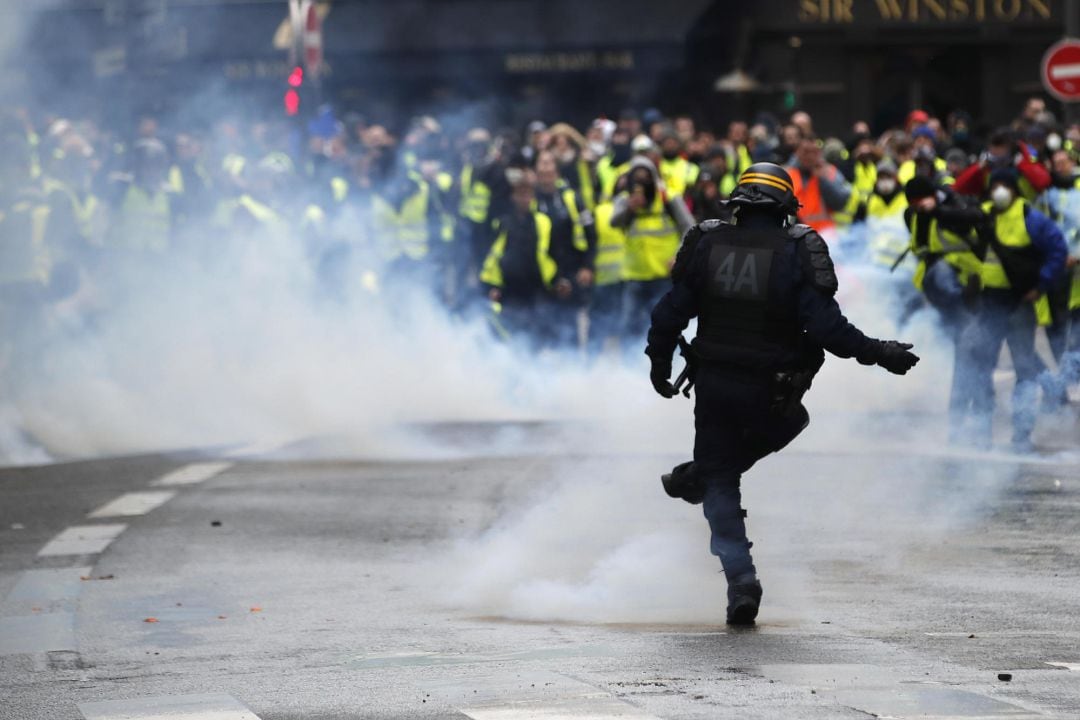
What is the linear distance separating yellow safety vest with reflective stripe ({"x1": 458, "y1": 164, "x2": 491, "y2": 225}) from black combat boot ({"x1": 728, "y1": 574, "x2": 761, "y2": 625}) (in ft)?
38.6

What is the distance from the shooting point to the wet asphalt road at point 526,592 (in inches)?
272

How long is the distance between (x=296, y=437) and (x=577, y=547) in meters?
5.74

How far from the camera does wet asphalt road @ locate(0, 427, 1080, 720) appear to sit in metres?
6.92

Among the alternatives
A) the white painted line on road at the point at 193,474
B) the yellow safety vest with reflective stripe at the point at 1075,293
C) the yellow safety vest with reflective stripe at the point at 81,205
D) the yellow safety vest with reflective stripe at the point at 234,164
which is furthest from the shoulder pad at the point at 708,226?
the yellow safety vest with reflective stripe at the point at 234,164

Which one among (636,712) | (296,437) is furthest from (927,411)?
(636,712)

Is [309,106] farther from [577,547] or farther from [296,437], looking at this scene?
[577,547]

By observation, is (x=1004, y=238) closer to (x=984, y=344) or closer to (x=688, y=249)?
(x=984, y=344)

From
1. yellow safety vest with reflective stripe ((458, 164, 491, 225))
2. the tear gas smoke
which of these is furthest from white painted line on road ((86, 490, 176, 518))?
yellow safety vest with reflective stripe ((458, 164, 491, 225))

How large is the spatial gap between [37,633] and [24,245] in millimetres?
8183

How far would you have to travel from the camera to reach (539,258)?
1875 centimetres

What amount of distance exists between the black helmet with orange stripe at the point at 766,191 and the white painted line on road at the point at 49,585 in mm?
2802

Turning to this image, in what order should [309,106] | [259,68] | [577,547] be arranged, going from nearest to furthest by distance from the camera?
[577,547]
[309,106]
[259,68]

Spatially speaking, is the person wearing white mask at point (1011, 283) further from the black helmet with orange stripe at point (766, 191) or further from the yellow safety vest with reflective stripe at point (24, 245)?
the black helmet with orange stripe at point (766, 191)

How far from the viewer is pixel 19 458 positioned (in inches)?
581
